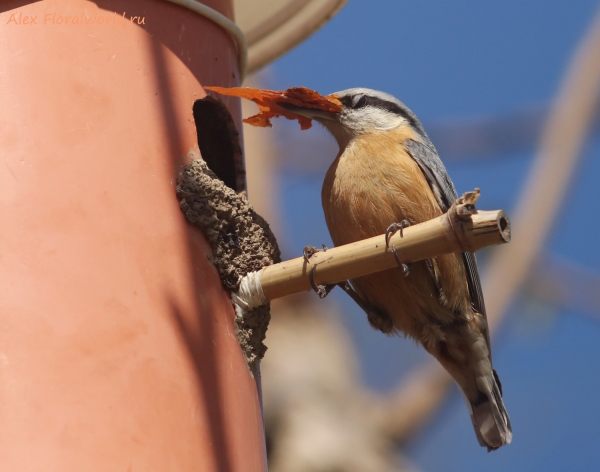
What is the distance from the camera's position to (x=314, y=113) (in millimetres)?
4160

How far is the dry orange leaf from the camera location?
3.47 meters

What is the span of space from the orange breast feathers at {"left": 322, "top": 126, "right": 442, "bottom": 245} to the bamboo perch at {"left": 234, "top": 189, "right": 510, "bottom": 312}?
71cm

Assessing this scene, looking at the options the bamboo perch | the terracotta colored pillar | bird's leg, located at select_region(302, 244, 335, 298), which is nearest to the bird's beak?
the terracotta colored pillar

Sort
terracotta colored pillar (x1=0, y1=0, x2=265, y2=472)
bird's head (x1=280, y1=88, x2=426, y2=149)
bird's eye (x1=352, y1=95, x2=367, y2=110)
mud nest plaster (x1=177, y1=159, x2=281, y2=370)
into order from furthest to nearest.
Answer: bird's eye (x1=352, y1=95, x2=367, y2=110) → bird's head (x1=280, y1=88, x2=426, y2=149) → mud nest plaster (x1=177, y1=159, x2=281, y2=370) → terracotta colored pillar (x1=0, y1=0, x2=265, y2=472)

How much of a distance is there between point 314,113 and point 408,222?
851 mm

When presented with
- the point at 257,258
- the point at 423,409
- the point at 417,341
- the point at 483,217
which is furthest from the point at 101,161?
the point at 423,409

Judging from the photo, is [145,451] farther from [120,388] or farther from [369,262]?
[369,262]

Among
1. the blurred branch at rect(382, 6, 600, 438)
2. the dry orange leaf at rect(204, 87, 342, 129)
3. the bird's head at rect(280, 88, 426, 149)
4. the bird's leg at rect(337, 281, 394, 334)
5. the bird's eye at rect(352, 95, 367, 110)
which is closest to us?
the dry orange leaf at rect(204, 87, 342, 129)

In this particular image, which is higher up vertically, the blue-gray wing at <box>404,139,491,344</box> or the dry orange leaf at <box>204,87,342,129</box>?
the dry orange leaf at <box>204,87,342,129</box>

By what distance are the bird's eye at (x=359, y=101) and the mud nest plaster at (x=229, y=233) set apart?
120cm

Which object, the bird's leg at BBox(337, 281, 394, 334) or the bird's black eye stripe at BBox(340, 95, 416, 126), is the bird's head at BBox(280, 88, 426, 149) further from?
the bird's leg at BBox(337, 281, 394, 334)

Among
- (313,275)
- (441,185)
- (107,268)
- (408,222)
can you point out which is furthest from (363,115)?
(107,268)

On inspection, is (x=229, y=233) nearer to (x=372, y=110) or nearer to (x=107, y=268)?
(x=107, y=268)

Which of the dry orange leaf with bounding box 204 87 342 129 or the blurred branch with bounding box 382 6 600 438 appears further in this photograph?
the blurred branch with bounding box 382 6 600 438
